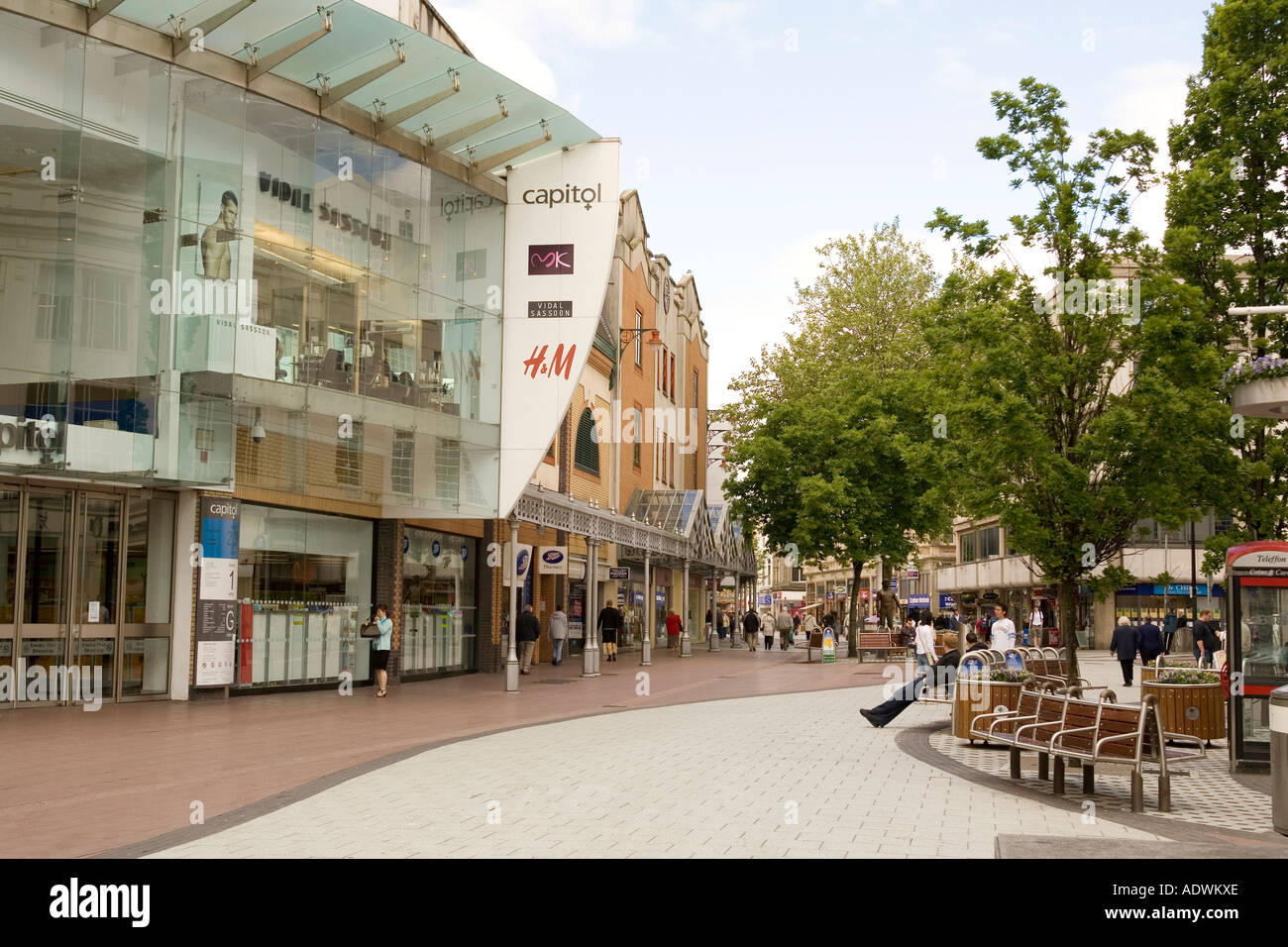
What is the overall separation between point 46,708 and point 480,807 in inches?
425

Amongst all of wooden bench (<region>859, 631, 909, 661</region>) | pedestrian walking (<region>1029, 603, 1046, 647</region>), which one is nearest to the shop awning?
wooden bench (<region>859, 631, 909, 661</region>)

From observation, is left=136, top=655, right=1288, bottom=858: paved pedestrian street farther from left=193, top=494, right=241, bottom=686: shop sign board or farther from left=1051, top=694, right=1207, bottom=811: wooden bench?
left=193, top=494, right=241, bottom=686: shop sign board

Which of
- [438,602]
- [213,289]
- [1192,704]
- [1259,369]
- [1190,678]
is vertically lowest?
[1192,704]

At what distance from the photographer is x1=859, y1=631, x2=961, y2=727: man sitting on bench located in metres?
16.8

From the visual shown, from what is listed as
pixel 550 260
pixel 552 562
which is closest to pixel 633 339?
pixel 552 562

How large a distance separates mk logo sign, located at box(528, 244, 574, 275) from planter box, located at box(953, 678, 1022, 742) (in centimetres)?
1303

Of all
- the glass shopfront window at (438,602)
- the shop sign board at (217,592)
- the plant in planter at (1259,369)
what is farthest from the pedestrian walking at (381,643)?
the plant in planter at (1259,369)

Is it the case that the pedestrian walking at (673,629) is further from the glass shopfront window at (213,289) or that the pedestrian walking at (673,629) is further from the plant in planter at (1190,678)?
the plant in planter at (1190,678)

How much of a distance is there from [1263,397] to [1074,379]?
8.47 ft

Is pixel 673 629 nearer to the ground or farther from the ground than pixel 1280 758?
nearer to the ground

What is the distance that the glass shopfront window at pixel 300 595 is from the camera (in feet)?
69.2

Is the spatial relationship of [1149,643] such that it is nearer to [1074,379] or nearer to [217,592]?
[1074,379]

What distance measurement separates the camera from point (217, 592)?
19656 mm
